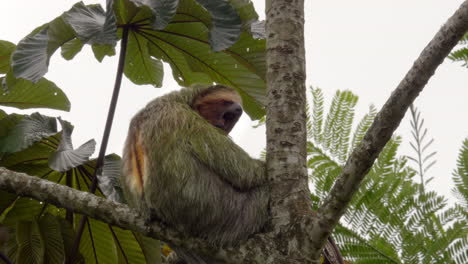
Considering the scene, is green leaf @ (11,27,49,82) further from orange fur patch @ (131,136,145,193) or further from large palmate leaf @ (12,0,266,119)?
orange fur patch @ (131,136,145,193)

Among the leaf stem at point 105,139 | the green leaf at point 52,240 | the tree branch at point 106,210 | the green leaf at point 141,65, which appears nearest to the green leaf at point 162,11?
the leaf stem at point 105,139

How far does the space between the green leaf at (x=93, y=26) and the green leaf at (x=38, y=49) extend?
0.40 feet

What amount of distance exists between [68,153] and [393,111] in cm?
223

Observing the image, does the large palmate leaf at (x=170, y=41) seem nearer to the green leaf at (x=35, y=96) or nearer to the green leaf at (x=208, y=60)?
the green leaf at (x=208, y=60)

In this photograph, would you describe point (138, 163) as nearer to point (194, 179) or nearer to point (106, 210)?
point (194, 179)

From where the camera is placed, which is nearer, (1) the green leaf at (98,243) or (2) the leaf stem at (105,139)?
(2) the leaf stem at (105,139)

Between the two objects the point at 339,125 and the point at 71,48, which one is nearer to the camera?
the point at 71,48

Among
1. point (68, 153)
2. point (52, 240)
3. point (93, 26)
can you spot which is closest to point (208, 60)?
point (93, 26)

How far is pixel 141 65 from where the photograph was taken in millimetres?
5008

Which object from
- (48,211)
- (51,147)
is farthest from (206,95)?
(48,211)

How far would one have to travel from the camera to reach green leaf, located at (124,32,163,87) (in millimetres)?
4736

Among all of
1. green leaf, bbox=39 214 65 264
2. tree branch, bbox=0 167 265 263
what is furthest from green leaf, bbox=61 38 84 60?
tree branch, bbox=0 167 265 263

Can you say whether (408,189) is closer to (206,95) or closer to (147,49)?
(206,95)

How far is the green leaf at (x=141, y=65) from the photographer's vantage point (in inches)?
186
